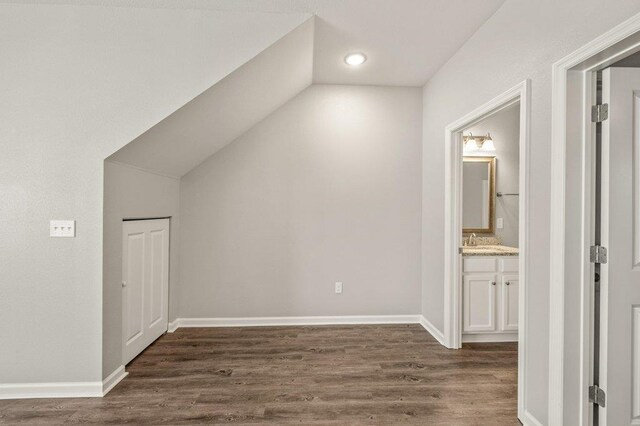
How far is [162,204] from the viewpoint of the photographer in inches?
129

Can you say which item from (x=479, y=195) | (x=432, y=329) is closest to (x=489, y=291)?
(x=432, y=329)

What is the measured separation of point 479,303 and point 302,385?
180 cm

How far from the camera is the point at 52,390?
92.6 inches

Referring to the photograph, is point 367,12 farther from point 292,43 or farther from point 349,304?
point 349,304

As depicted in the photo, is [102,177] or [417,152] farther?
[417,152]

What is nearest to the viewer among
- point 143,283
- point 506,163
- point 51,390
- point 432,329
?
point 51,390

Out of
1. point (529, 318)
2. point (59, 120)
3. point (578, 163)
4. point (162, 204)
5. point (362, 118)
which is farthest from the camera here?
point (362, 118)

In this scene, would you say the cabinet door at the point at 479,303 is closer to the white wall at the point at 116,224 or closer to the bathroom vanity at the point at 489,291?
the bathroom vanity at the point at 489,291

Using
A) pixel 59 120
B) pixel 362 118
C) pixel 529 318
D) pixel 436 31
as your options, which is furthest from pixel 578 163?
pixel 59 120

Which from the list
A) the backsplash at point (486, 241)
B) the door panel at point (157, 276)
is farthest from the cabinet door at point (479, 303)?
the door panel at point (157, 276)

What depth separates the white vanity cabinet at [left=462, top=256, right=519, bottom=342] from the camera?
3.24m

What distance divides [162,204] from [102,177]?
939 mm

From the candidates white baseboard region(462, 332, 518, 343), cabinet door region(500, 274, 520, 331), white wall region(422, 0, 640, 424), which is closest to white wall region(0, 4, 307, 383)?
white wall region(422, 0, 640, 424)

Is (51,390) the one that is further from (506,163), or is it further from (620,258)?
(506,163)
